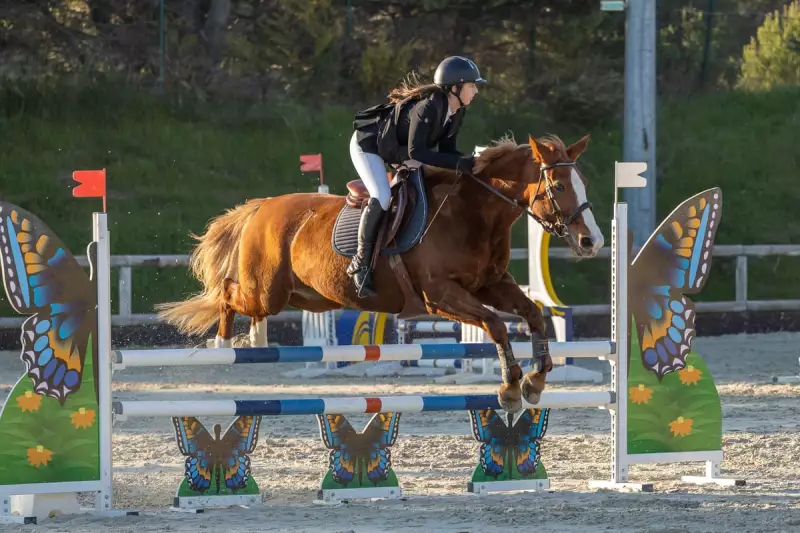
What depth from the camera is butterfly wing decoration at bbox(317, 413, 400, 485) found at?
5.58 meters

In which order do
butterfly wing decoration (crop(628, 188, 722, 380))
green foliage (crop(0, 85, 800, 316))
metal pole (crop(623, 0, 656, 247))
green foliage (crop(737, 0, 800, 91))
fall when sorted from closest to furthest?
butterfly wing decoration (crop(628, 188, 722, 380)) → metal pole (crop(623, 0, 656, 247)) → green foliage (crop(0, 85, 800, 316)) → green foliage (crop(737, 0, 800, 91))

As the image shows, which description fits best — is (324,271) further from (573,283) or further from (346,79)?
(346,79)

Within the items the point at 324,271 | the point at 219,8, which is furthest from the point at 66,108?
the point at 324,271

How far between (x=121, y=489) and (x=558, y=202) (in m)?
2.29

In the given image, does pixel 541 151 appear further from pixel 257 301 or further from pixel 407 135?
pixel 257 301

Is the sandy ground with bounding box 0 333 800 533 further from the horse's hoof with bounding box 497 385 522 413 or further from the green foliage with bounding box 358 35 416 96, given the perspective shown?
the green foliage with bounding box 358 35 416 96

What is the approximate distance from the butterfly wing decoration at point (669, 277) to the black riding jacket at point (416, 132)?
3.19 ft

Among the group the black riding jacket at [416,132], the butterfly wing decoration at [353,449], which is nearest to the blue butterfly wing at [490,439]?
the butterfly wing decoration at [353,449]

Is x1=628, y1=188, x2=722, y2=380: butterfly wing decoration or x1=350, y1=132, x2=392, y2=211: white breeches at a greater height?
x1=350, y1=132, x2=392, y2=211: white breeches

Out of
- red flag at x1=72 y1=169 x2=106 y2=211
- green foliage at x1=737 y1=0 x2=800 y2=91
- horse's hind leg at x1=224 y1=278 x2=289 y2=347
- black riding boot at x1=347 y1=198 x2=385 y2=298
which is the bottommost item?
horse's hind leg at x1=224 y1=278 x2=289 y2=347

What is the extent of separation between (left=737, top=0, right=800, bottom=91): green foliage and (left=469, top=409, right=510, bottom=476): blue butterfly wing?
12.9 meters

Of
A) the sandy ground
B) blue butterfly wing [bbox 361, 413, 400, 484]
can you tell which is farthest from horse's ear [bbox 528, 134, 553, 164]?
the sandy ground

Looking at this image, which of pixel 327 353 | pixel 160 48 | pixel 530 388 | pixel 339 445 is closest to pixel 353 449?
pixel 339 445

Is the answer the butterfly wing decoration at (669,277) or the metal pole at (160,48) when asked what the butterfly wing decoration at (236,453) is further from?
the metal pole at (160,48)
